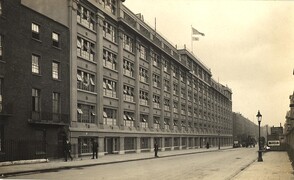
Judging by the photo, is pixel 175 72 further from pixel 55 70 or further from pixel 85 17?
pixel 55 70

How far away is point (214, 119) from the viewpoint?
10456 cm

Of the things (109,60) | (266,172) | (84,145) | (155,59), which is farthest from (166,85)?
(266,172)

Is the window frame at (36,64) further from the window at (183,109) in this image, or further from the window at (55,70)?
the window at (183,109)

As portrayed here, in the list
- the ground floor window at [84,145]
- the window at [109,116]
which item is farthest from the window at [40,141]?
the window at [109,116]

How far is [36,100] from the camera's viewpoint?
31.6 m

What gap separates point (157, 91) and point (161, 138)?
753 cm

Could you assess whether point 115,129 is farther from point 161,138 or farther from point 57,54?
point 161,138

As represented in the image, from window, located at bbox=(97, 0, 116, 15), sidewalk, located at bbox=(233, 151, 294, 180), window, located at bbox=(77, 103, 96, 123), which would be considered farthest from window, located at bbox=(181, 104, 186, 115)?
sidewalk, located at bbox=(233, 151, 294, 180)

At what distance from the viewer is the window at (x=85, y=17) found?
3927 centimetres

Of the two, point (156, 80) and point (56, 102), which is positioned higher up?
point (156, 80)

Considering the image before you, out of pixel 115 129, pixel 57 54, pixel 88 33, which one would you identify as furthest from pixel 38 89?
pixel 115 129

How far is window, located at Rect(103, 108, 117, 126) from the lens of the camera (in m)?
43.4

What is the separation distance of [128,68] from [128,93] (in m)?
3.32

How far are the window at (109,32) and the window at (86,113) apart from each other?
9143 mm
